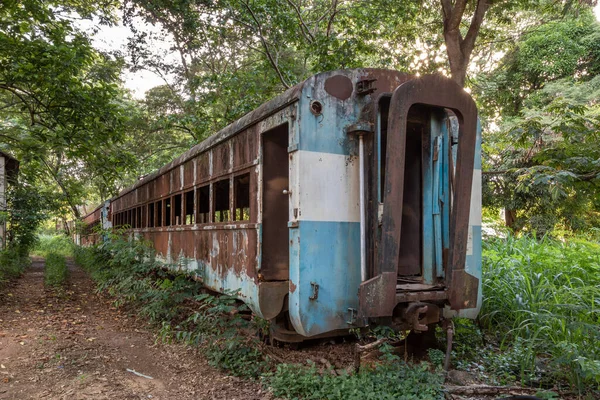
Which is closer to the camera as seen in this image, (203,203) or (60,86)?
(203,203)

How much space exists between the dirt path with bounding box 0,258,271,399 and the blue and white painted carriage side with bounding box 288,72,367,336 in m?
0.88

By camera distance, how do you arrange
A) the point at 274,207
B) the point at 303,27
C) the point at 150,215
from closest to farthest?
→ the point at 274,207 < the point at 150,215 < the point at 303,27

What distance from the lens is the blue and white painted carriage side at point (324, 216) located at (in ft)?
12.9

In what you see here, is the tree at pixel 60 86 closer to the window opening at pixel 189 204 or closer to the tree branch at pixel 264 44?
the window opening at pixel 189 204

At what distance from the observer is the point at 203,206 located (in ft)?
24.3

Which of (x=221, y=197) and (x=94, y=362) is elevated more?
(x=221, y=197)

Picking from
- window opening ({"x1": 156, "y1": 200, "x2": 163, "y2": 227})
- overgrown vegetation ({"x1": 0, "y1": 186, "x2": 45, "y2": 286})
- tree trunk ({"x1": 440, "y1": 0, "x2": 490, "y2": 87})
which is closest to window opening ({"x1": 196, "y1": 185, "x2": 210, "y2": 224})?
window opening ({"x1": 156, "y1": 200, "x2": 163, "y2": 227})

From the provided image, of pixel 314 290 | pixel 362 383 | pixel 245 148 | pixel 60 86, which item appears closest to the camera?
pixel 362 383

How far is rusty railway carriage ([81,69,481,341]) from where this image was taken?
3.87 meters

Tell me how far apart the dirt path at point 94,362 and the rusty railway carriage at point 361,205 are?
2.92 ft

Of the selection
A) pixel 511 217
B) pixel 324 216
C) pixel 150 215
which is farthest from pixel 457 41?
pixel 511 217

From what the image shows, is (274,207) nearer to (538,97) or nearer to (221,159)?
(221,159)

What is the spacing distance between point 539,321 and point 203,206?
5.02 m

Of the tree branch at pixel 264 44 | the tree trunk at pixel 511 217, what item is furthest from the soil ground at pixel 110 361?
the tree trunk at pixel 511 217
